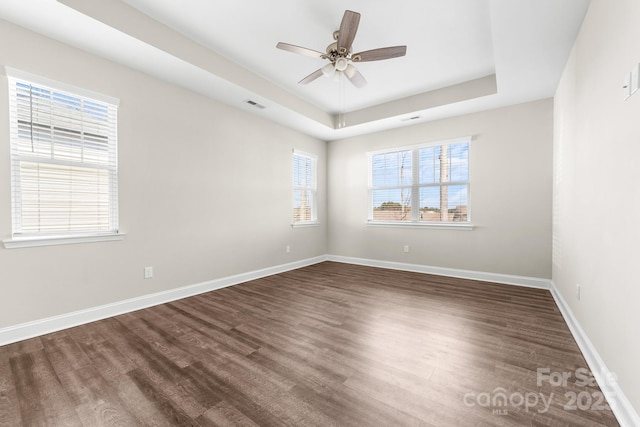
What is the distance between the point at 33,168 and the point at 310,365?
3.01 m

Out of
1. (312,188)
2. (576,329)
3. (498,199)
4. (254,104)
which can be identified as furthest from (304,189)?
(576,329)

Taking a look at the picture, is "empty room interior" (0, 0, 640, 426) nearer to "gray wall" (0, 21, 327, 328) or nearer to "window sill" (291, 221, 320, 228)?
"gray wall" (0, 21, 327, 328)

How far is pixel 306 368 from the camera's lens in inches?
76.1

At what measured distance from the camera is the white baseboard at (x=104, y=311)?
7.75 ft

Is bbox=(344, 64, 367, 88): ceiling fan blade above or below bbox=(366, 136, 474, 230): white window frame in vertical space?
above

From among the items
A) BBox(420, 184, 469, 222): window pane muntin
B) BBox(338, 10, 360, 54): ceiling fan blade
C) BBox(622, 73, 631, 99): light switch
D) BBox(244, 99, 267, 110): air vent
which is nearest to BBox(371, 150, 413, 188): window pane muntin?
BBox(420, 184, 469, 222): window pane muntin

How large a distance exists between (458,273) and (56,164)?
17.8 ft

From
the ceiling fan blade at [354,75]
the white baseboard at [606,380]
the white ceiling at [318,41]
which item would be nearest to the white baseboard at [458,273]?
the white baseboard at [606,380]

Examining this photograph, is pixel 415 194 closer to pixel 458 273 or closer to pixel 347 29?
pixel 458 273

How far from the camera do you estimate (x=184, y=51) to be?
2.91m

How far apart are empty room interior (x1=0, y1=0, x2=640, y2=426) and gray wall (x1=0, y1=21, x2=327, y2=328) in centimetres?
2

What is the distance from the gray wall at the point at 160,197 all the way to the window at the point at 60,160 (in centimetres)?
8

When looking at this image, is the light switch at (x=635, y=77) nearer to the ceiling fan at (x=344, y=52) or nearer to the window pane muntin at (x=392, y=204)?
the ceiling fan at (x=344, y=52)

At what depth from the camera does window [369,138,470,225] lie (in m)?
4.59
